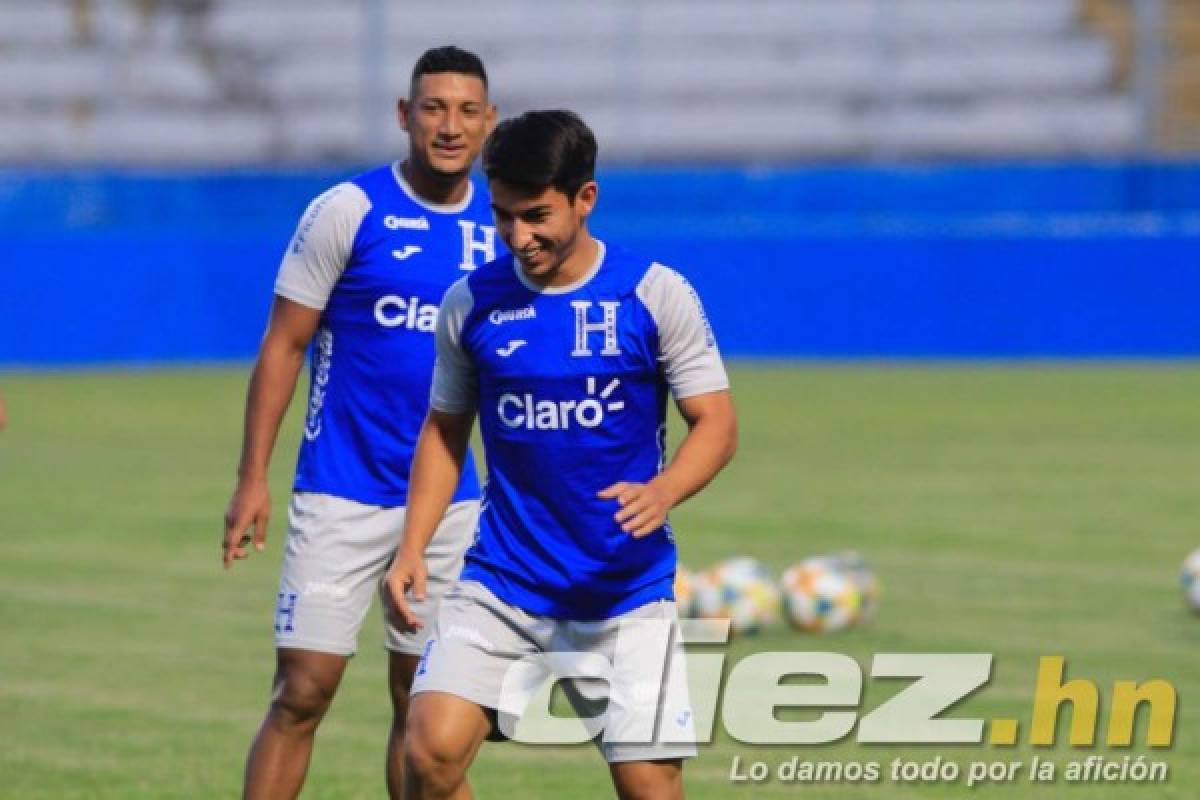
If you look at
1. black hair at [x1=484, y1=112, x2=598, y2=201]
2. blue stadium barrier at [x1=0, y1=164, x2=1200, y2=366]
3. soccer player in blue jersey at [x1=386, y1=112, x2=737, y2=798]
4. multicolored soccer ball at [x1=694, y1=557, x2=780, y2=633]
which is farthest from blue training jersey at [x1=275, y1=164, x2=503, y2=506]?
blue stadium barrier at [x1=0, y1=164, x2=1200, y2=366]

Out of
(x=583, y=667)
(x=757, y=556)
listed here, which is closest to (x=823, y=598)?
(x=757, y=556)

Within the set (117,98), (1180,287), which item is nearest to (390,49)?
(117,98)

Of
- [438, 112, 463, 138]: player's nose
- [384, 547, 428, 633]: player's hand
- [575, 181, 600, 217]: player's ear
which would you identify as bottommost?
[384, 547, 428, 633]: player's hand

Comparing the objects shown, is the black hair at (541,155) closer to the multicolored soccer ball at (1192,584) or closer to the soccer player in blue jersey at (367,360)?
the soccer player in blue jersey at (367,360)

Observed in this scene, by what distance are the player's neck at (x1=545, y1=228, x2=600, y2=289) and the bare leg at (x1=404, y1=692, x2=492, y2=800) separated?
1035 mm

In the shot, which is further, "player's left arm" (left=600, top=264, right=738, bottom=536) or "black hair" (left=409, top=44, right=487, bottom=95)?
"black hair" (left=409, top=44, right=487, bottom=95)

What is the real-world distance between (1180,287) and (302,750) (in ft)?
66.9

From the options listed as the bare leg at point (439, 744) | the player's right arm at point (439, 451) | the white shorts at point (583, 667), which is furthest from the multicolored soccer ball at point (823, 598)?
the bare leg at point (439, 744)

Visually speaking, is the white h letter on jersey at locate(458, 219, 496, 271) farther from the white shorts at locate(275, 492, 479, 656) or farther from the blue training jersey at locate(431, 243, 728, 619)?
the blue training jersey at locate(431, 243, 728, 619)

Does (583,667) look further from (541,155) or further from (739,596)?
(739,596)

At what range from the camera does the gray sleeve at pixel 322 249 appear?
736 cm

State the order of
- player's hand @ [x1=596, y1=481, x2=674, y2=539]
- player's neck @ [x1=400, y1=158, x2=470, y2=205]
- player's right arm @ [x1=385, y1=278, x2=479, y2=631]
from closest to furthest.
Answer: player's hand @ [x1=596, y1=481, x2=674, y2=539] → player's right arm @ [x1=385, y1=278, x2=479, y2=631] → player's neck @ [x1=400, y1=158, x2=470, y2=205]

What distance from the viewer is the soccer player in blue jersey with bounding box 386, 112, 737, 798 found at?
6117 mm

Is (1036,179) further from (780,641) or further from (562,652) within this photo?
(562,652)
